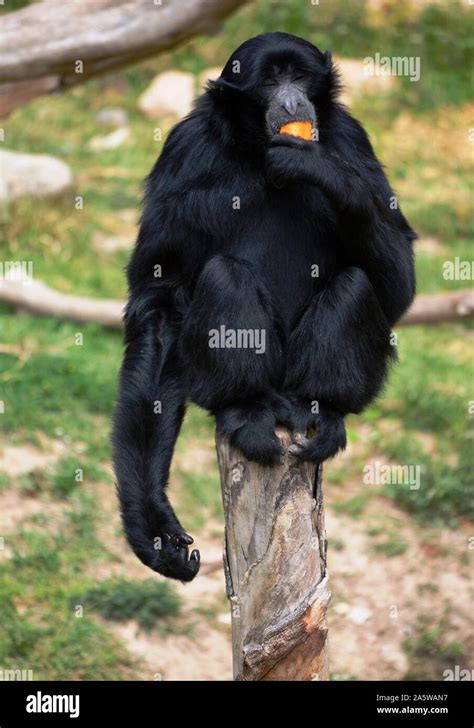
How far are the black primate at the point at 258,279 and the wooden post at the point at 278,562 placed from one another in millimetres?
127

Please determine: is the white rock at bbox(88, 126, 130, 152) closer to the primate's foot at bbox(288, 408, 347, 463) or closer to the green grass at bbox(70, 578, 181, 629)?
the green grass at bbox(70, 578, 181, 629)

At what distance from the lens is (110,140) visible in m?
13.7

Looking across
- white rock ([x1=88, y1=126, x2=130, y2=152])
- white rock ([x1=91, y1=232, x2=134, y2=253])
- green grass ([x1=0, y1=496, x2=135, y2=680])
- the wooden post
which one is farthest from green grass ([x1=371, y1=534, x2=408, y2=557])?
white rock ([x1=88, y1=126, x2=130, y2=152])

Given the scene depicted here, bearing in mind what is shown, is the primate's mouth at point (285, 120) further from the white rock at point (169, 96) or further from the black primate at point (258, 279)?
the white rock at point (169, 96)

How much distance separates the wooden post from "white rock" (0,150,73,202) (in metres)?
7.48

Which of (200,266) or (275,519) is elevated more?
(200,266)

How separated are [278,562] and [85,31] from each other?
387 centimetres

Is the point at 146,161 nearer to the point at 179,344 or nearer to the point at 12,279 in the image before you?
the point at 12,279

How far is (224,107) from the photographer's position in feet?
15.6

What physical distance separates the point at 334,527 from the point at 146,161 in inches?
276

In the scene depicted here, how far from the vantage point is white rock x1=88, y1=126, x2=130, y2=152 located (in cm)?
1359

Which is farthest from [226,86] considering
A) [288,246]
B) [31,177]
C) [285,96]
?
[31,177]

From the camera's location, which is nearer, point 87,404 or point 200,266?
point 200,266
